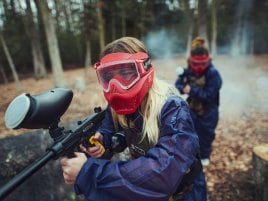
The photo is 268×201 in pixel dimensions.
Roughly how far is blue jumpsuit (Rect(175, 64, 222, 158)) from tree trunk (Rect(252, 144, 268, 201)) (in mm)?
1249

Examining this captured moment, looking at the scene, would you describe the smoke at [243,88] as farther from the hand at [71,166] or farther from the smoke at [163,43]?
the smoke at [163,43]

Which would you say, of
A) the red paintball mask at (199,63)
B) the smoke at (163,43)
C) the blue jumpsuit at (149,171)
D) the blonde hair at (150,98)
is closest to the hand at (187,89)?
the red paintball mask at (199,63)

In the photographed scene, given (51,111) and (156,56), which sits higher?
(51,111)

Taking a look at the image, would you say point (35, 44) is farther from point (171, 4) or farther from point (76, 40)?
point (171, 4)

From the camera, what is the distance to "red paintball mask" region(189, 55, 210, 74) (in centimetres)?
517

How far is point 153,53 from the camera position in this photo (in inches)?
1045

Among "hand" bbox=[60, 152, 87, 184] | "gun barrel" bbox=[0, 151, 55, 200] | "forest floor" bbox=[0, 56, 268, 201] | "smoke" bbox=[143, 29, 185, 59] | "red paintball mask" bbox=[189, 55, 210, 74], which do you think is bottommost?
"smoke" bbox=[143, 29, 185, 59]

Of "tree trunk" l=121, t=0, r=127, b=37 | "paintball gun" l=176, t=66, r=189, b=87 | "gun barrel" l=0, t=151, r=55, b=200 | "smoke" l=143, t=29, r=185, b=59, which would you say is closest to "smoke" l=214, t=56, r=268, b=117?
"paintball gun" l=176, t=66, r=189, b=87

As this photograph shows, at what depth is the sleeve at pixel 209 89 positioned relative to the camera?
16.6 ft

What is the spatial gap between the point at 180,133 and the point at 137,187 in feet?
1.32

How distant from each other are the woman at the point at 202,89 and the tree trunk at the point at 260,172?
1.27 meters

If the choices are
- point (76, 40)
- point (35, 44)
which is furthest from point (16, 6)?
point (76, 40)

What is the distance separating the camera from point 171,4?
26.6 m

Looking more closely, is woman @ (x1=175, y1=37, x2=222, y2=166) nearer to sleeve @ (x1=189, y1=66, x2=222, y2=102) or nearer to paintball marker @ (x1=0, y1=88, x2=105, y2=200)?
sleeve @ (x1=189, y1=66, x2=222, y2=102)
